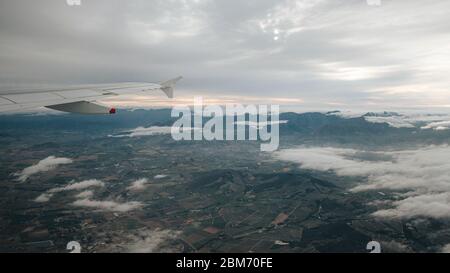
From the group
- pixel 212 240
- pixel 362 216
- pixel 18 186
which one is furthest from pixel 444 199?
pixel 18 186

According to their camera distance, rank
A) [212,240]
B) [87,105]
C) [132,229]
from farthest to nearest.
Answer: [132,229] → [212,240] → [87,105]

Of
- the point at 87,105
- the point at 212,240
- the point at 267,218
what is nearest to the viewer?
the point at 87,105

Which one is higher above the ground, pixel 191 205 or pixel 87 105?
pixel 87 105
